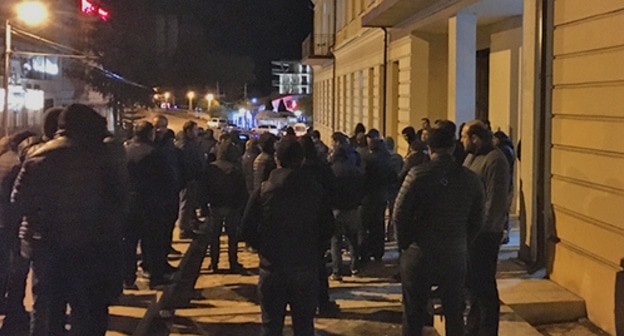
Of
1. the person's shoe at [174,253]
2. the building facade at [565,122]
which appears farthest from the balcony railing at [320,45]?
the person's shoe at [174,253]

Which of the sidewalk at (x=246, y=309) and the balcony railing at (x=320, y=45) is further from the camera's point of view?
the balcony railing at (x=320, y=45)

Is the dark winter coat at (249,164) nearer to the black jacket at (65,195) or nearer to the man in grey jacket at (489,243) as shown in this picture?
the man in grey jacket at (489,243)

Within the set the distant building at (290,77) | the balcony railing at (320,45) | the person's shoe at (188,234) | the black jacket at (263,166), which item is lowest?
the person's shoe at (188,234)

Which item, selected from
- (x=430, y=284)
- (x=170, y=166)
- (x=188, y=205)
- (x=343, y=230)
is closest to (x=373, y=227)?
(x=343, y=230)

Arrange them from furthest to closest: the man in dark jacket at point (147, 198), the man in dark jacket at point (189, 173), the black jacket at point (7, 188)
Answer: the man in dark jacket at point (189, 173)
the man in dark jacket at point (147, 198)
the black jacket at point (7, 188)

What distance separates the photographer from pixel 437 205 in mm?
4949

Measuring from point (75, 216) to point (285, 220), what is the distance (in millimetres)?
1431

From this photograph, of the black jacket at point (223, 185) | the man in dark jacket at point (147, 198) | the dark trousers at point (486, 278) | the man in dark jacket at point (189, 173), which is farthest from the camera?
the man in dark jacket at point (189, 173)

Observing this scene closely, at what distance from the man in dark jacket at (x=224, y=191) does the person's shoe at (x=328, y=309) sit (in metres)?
2.22

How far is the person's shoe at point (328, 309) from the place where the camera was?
7336mm

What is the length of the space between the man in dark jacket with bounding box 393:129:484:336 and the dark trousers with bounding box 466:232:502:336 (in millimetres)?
687

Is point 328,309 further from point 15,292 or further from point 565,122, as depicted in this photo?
point 565,122

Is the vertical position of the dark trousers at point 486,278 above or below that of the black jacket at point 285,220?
below

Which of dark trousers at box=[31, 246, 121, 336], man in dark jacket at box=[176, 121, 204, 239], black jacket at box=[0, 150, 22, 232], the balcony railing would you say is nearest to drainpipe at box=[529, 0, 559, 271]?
man in dark jacket at box=[176, 121, 204, 239]
